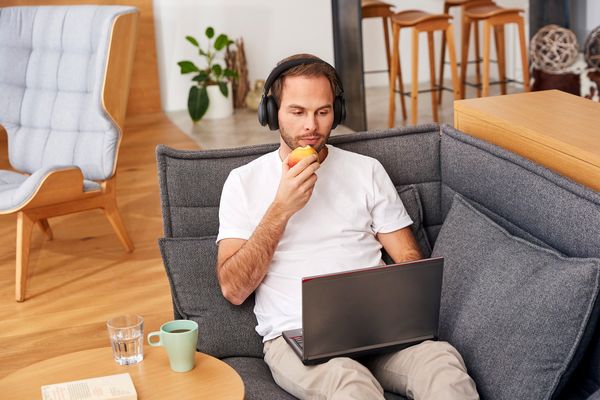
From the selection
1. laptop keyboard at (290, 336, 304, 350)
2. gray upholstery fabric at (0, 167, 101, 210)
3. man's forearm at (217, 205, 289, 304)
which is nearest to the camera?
laptop keyboard at (290, 336, 304, 350)

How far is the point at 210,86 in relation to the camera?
21.6 feet

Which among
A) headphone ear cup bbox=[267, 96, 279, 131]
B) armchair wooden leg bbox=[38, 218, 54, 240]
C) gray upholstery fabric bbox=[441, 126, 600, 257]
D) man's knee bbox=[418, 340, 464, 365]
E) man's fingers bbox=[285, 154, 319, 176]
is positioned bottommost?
armchair wooden leg bbox=[38, 218, 54, 240]

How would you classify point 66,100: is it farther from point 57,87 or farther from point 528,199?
point 528,199

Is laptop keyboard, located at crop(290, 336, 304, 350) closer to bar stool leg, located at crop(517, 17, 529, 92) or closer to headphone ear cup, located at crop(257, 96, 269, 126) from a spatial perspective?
headphone ear cup, located at crop(257, 96, 269, 126)

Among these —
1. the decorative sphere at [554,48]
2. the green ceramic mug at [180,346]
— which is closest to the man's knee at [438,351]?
the green ceramic mug at [180,346]

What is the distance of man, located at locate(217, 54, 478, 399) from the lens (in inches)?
79.9

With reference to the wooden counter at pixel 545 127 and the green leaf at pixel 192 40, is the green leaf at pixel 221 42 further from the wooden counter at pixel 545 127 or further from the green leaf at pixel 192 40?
the wooden counter at pixel 545 127

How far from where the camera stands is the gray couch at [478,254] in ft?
5.69

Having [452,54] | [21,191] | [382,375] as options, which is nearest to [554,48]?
[452,54]

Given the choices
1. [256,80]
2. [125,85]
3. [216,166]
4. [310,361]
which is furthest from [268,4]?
[310,361]

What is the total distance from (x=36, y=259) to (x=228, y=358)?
204 cm

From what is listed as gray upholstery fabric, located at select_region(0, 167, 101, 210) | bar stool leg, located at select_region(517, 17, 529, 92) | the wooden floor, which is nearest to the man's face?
the wooden floor

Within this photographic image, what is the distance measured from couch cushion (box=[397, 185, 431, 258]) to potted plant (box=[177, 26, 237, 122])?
422 cm

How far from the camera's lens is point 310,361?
189cm
